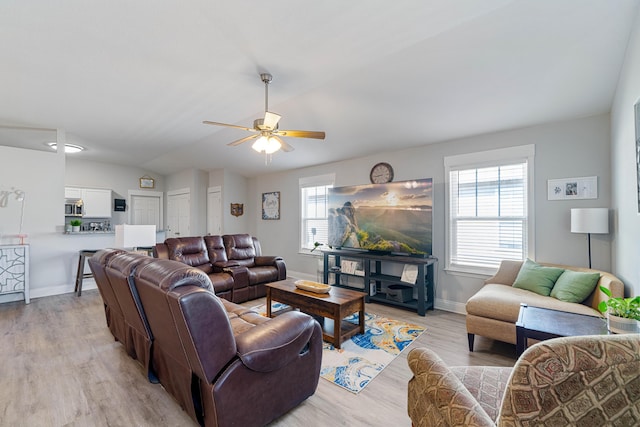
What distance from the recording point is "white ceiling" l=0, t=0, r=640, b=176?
2.04 metres

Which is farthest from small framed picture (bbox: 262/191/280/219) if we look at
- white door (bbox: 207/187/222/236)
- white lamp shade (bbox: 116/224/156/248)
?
white lamp shade (bbox: 116/224/156/248)

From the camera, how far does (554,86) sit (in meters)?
2.69

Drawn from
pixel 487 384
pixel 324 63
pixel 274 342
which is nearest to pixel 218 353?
pixel 274 342

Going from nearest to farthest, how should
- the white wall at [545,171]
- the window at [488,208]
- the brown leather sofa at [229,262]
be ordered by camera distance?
the white wall at [545,171] < the window at [488,208] < the brown leather sofa at [229,262]

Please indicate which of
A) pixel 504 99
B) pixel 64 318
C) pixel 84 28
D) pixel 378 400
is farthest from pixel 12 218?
pixel 504 99

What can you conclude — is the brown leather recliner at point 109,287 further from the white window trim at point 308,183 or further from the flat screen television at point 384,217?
the white window trim at point 308,183

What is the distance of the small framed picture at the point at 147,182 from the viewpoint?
25.4 ft

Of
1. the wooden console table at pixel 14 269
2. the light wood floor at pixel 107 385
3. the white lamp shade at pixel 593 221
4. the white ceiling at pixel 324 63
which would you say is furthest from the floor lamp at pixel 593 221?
the wooden console table at pixel 14 269

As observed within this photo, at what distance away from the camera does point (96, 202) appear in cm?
683

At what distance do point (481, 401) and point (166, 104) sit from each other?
4.25 metres

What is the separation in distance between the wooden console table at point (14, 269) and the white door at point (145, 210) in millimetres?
3415

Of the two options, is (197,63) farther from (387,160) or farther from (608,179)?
(608,179)

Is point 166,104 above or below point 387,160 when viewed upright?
above

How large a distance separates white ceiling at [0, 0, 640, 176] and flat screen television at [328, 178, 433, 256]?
0.76 meters
